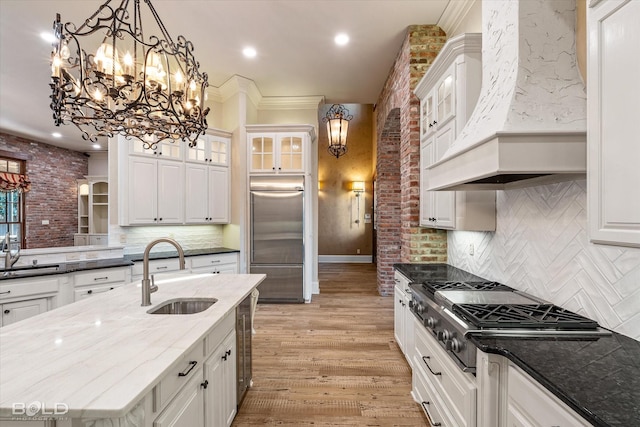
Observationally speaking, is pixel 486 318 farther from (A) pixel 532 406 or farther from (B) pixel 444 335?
(A) pixel 532 406

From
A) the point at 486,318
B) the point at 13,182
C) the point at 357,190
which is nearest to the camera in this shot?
the point at 486,318

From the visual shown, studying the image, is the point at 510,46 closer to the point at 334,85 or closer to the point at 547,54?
the point at 547,54

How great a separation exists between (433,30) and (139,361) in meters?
3.90

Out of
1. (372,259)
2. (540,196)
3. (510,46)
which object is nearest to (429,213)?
(540,196)

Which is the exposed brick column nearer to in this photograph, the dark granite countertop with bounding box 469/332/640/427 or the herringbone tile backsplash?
the herringbone tile backsplash

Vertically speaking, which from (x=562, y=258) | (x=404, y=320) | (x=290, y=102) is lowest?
(x=404, y=320)

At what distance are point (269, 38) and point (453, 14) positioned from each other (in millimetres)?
2022

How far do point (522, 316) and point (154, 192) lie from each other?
4.31 m

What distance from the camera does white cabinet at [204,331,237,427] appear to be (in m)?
1.56

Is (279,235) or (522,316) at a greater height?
(279,235)

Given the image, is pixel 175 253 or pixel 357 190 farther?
pixel 357 190

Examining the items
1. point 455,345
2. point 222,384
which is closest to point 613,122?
point 455,345

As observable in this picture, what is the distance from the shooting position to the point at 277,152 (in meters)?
4.81

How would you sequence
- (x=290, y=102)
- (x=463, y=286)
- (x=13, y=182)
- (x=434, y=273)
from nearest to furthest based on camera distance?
(x=463, y=286)
(x=434, y=273)
(x=290, y=102)
(x=13, y=182)
